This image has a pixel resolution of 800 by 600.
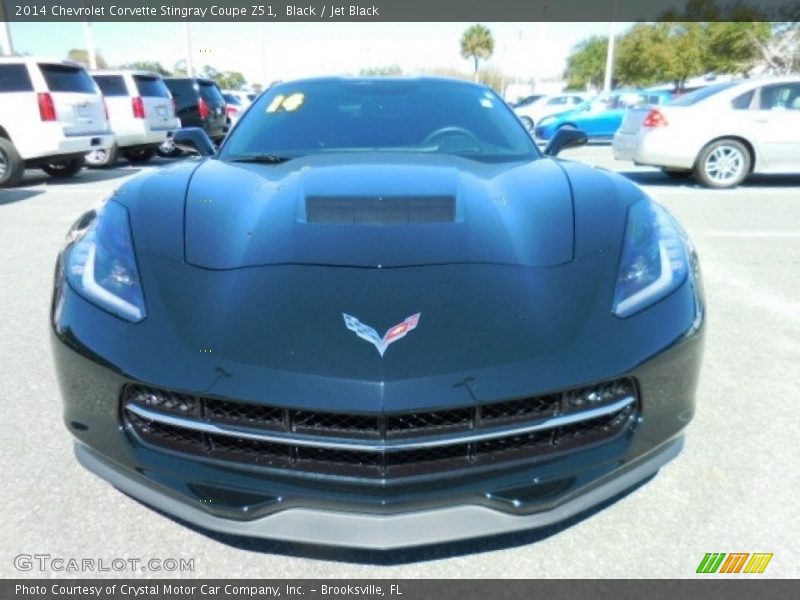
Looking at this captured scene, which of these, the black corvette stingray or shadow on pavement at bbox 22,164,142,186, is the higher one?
the black corvette stingray

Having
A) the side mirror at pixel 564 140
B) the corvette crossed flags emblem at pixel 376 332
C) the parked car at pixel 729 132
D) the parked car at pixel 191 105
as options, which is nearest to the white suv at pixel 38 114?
the parked car at pixel 191 105

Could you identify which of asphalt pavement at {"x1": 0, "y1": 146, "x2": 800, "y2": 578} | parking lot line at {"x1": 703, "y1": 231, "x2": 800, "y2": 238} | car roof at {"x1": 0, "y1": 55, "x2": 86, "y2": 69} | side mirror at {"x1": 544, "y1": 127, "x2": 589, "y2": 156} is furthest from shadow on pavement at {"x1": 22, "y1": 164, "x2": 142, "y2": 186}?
parking lot line at {"x1": 703, "y1": 231, "x2": 800, "y2": 238}

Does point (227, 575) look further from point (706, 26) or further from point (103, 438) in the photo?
point (706, 26)

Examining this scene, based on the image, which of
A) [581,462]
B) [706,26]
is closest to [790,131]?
[581,462]

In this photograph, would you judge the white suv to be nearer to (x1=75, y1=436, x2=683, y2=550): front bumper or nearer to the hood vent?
the hood vent

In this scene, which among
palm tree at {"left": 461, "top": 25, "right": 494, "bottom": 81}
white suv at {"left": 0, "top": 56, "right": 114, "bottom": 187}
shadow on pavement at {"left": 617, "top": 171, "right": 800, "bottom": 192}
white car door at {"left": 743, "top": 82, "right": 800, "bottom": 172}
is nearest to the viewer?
white car door at {"left": 743, "top": 82, "right": 800, "bottom": 172}

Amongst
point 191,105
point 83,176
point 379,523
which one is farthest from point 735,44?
Result: point 379,523

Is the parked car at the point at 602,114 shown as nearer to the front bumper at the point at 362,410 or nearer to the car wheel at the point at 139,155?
the car wheel at the point at 139,155

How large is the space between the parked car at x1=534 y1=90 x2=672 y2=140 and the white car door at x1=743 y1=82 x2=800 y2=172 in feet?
29.3

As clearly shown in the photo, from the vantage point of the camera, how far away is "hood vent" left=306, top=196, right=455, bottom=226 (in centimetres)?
189

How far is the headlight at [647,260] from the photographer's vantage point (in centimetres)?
168

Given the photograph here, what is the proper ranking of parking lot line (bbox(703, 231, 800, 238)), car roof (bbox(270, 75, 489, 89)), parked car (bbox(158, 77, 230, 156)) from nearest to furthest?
car roof (bbox(270, 75, 489, 89)) → parking lot line (bbox(703, 231, 800, 238)) → parked car (bbox(158, 77, 230, 156))

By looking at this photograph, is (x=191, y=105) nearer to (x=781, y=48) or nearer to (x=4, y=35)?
(x=4, y=35)

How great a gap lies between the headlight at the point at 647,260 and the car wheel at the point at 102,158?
39.0 feet
